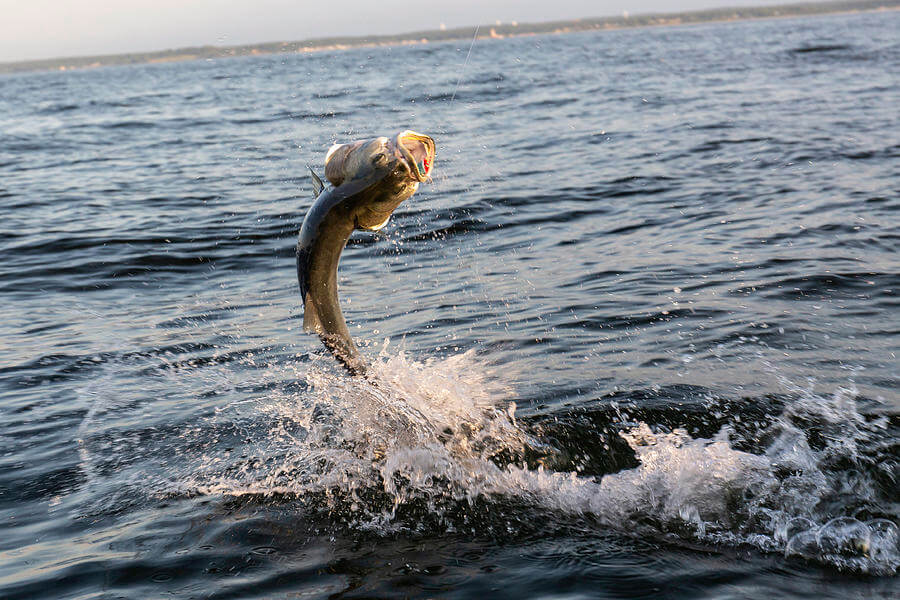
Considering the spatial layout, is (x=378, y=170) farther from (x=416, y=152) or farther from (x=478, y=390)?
(x=478, y=390)

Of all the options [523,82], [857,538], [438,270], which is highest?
[523,82]

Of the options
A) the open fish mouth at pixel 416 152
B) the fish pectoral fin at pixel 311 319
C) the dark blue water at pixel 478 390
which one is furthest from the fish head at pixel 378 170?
the dark blue water at pixel 478 390

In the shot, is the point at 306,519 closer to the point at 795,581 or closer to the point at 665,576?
the point at 665,576

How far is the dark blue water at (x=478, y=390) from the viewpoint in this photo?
4.11 m

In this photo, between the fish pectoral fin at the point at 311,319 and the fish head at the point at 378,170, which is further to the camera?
the fish pectoral fin at the point at 311,319

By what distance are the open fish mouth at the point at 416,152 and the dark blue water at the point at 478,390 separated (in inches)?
73.3

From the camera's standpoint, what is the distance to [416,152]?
3459 millimetres

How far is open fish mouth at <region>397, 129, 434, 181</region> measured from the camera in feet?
11.1

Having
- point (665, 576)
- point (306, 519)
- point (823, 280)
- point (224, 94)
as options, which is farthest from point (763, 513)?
point (224, 94)

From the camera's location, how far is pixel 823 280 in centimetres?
800

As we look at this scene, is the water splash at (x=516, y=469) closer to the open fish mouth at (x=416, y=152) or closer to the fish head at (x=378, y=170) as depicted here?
the fish head at (x=378, y=170)

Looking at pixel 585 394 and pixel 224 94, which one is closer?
pixel 585 394

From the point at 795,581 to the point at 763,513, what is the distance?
581 millimetres

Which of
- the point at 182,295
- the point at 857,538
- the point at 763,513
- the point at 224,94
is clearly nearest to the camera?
the point at 857,538
